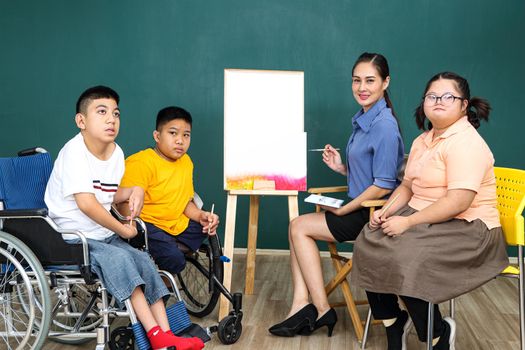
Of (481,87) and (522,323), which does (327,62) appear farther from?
(522,323)

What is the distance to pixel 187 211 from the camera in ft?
11.8

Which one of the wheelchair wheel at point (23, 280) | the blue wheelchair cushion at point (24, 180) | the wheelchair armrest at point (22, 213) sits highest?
the blue wheelchair cushion at point (24, 180)

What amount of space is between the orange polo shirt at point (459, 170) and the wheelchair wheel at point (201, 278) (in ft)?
3.19

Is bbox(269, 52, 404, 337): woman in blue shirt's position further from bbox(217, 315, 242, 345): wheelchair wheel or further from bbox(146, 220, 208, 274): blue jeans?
bbox(146, 220, 208, 274): blue jeans

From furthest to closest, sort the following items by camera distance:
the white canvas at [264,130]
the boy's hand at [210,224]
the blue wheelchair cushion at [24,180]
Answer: the white canvas at [264,130], the boy's hand at [210,224], the blue wheelchair cushion at [24,180]

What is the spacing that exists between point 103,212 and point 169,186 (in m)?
0.65

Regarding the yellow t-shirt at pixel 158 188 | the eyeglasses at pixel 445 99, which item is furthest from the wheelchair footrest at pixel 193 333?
the eyeglasses at pixel 445 99

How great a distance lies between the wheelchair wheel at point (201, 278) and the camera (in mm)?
3471

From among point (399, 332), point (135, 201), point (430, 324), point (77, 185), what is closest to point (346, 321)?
point (399, 332)

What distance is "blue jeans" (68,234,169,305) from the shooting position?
9.08 ft

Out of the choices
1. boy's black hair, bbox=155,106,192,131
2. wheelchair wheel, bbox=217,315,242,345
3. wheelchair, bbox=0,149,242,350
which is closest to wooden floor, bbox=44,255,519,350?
wheelchair wheel, bbox=217,315,242,345

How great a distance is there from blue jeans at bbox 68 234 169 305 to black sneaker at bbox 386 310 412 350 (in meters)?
0.94

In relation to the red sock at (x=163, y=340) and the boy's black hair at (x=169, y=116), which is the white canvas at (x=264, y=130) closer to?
the boy's black hair at (x=169, y=116)

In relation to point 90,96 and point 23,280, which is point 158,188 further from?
point 23,280
